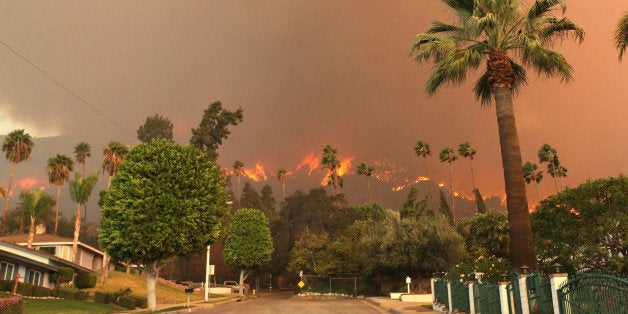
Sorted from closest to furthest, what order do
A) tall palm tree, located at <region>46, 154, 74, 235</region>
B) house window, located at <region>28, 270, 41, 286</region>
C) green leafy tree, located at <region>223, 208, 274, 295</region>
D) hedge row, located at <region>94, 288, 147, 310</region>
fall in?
hedge row, located at <region>94, 288, 147, 310</region>
house window, located at <region>28, 270, 41, 286</region>
green leafy tree, located at <region>223, 208, 274, 295</region>
tall palm tree, located at <region>46, 154, 74, 235</region>

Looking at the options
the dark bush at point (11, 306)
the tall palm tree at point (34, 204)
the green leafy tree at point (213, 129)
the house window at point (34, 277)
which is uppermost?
the green leafy tree at point (213, 129)

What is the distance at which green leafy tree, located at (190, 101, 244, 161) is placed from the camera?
94.7 metres

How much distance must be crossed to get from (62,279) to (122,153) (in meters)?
27.3

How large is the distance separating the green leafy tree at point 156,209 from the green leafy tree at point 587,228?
2062cm

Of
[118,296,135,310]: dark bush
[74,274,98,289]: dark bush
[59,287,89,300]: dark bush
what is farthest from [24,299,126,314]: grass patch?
[74,274,98,289]: dark bush

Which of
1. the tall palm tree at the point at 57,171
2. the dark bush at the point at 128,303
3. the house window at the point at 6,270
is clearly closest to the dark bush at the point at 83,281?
the house window at the point at 6,270

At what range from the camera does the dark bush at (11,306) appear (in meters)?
16.3

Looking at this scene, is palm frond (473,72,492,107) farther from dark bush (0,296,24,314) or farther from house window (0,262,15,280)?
house window (0,262,15,280)

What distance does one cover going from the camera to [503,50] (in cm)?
1945

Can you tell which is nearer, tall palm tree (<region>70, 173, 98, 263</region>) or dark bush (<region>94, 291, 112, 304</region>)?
dark bush (<region>94, 291, 112, 304</region>)

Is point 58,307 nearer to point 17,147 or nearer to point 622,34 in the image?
point 622,34

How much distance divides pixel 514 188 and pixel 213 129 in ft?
281

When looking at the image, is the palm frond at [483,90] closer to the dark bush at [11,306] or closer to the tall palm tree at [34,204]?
the dark bush at [11,306]

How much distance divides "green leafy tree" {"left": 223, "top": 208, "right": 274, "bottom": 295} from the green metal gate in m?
50.1
